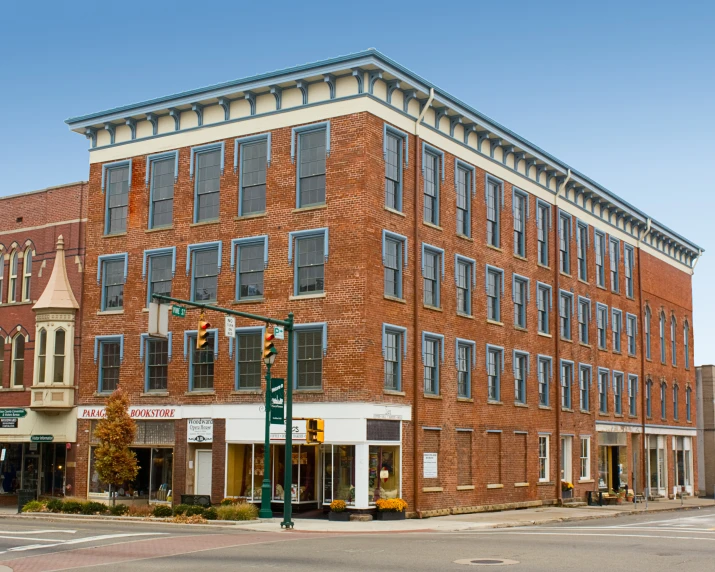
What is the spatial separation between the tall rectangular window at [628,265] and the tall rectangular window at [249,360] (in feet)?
89.1

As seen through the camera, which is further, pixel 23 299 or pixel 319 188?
pixel 23 299

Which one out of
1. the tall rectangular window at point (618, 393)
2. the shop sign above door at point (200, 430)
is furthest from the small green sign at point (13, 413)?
the tall rectangular window at point (618, 393)

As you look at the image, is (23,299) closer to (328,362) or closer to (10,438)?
(10,438)

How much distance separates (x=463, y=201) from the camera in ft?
132

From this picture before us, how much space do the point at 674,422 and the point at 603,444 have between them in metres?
12.1

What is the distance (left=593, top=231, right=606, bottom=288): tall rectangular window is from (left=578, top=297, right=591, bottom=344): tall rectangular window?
200cm

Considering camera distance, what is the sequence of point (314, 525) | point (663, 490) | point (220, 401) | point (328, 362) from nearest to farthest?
point (314, 525) → point (328, 362) → point (220, 401) → point (663, 490)

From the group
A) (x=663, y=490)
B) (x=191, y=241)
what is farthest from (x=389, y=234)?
(x=663, y=490)

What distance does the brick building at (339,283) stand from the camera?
1351 inches

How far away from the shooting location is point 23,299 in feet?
144

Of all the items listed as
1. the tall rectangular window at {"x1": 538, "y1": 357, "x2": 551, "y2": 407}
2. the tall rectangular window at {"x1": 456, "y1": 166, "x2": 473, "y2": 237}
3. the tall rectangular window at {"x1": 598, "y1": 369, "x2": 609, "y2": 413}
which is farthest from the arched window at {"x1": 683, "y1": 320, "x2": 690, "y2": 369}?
the tall rectangular window at {"x1": 456, "y1": 166, "x2": 473, "y2": 237}

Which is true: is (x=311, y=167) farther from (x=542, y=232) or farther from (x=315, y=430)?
(x=542, y=232)

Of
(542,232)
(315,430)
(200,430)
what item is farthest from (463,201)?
(315,430)

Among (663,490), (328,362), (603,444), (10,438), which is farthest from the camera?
(663,490)
